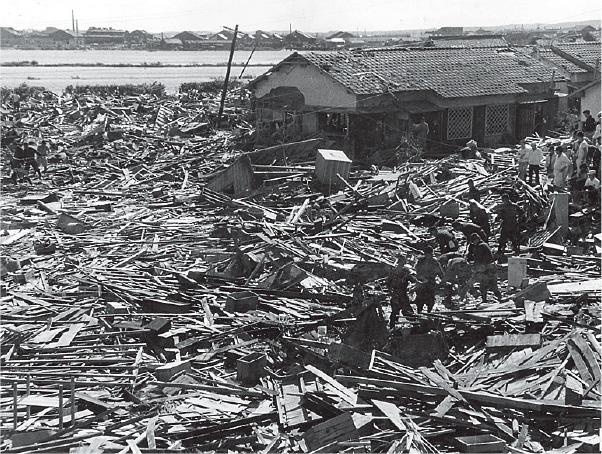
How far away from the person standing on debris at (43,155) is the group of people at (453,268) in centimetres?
1522

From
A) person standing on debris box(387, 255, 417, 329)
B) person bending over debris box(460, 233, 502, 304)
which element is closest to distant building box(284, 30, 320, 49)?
person bending over debris box(460, 233, 502, 304)

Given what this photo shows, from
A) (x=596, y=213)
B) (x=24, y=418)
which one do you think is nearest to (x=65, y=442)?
(x=24, y=418)

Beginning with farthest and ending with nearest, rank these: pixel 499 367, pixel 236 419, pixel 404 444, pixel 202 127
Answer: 1. pixel 202 127
2. pixel 499 367
3. pixel 236 419
4. pixel 404 444

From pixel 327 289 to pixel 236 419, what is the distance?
449 centimetres

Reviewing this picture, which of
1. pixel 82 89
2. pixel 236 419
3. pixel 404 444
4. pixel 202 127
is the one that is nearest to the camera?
pixel 404 444

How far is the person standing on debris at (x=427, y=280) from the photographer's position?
1132cm

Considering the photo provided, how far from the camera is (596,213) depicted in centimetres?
1605

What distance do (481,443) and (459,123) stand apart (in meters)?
21.2

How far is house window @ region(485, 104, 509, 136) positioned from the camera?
28.7 meters

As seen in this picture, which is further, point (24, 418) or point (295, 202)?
point (295, 202)

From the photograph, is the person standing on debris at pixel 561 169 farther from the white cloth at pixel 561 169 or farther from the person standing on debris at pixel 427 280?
the person standing on debris at pixel 427 280

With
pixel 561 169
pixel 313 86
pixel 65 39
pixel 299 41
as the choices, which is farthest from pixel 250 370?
pixel 65 39

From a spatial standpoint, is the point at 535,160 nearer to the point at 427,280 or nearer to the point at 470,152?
the point at 470,152

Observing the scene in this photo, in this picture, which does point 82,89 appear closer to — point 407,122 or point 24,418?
Answer: point 407,122
